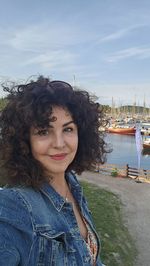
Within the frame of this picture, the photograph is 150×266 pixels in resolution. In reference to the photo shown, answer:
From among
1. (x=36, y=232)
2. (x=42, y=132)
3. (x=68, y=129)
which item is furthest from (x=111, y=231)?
(x=36, y=232)

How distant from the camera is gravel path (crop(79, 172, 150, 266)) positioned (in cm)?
1249

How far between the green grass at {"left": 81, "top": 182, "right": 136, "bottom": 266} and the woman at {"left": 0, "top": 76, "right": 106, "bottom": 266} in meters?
7.72

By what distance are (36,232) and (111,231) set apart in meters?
11.1

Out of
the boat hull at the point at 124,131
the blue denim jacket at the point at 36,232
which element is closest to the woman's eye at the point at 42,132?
the blue denim jacket at the point at 36,232

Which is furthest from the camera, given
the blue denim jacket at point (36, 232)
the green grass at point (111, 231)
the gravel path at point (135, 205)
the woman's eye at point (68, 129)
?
the gravel path at point (135, 205)

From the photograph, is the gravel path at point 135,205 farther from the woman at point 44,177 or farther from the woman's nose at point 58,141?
the woman's nose at point 58,141

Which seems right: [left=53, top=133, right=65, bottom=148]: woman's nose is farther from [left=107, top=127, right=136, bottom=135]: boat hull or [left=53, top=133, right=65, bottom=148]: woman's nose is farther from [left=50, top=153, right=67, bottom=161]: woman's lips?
[left=107, top=127, right=136, bottom=135]: boat hull

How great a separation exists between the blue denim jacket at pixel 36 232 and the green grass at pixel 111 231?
799cm

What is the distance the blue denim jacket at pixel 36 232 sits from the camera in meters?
1.72

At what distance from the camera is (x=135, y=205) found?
18.6m

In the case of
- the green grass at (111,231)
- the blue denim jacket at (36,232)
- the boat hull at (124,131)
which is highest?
the blue denim jacket at (36,232)

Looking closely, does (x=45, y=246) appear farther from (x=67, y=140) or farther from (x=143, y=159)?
(x=143, y=159)

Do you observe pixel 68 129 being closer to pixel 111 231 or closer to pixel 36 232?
pixel 36 232

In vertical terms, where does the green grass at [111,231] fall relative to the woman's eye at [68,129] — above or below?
below
